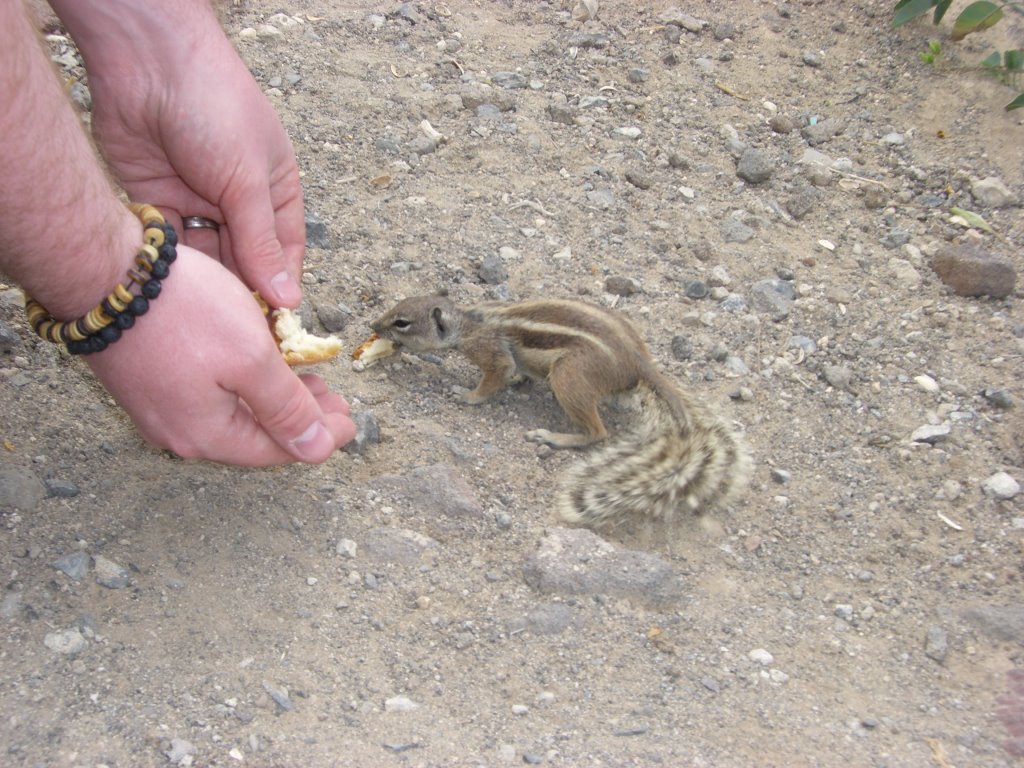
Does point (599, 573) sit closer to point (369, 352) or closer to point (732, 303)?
point (369, 352)

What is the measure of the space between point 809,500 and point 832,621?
1.94 feet

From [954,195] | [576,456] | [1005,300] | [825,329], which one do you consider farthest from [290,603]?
[954,195]

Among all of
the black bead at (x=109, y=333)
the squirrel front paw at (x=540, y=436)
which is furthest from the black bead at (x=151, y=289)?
the squirrel front paw at (x=540, y=436)

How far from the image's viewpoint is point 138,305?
2.33 m

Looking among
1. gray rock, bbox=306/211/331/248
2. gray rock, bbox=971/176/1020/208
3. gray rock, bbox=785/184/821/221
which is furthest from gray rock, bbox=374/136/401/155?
gray rock, bbox=971/176/1020/208

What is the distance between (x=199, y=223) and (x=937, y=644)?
2603 mm

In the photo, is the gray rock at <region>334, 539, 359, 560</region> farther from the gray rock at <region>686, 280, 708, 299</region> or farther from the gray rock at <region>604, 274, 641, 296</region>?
the gray rock at <region>686, 280, 708, 299</region>

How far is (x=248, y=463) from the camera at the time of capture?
8.92 feet

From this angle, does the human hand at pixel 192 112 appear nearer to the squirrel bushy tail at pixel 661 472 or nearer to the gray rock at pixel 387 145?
the squirrel bushy tail at pixel 661 472

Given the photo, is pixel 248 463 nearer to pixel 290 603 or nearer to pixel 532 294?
pixel 290 603

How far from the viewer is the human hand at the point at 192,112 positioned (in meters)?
2.84

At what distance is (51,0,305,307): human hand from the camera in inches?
112

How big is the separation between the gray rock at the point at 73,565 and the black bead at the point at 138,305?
950mm

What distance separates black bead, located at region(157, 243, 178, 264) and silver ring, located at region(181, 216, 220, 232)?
2.49 ft
